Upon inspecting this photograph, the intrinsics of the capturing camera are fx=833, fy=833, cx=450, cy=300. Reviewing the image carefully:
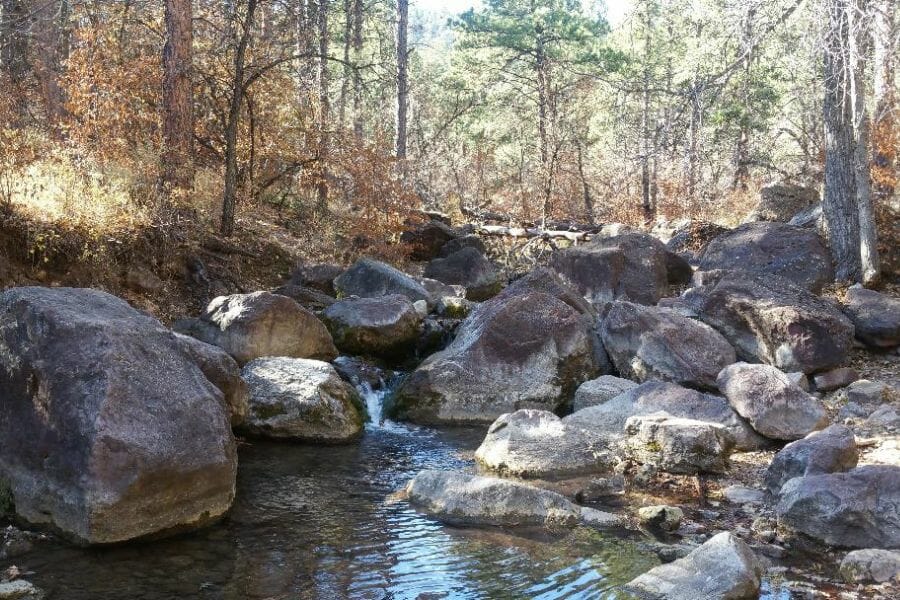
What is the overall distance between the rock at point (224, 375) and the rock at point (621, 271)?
6.92 meters

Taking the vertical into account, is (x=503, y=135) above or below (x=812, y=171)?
above

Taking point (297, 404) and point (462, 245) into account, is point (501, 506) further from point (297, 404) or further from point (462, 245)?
point (462, 245)

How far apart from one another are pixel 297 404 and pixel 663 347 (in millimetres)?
4106

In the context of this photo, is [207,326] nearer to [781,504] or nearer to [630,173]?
[781,504]

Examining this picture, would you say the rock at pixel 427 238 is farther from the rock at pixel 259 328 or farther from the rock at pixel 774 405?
the rock at pixel 774 405

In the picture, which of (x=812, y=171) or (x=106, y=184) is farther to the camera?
(x=812, y=171)

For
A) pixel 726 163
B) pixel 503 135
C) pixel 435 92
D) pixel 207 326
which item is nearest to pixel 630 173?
pixel 726 163

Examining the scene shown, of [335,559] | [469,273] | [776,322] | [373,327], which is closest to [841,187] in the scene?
[776,322]

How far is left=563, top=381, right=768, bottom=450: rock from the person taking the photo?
779 centimetres

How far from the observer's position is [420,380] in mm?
9414

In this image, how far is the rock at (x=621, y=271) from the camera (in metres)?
13.1

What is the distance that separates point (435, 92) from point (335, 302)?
22.1 m

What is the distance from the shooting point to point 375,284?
12406 mm

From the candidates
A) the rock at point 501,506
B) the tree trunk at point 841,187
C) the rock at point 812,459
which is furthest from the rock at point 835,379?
the rock at point 501,506
